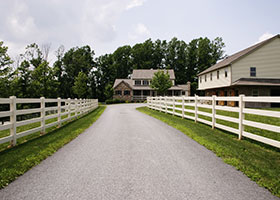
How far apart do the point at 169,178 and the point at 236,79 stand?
75.8 ft

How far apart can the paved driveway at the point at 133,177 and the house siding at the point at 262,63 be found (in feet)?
70.1

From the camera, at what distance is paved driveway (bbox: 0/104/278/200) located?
2.81 metres

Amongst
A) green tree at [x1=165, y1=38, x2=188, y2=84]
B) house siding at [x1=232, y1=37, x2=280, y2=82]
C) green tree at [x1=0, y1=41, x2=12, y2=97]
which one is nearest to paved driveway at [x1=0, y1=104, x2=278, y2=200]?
house siding at [x1=232, y1=37, x2=280, y2=82]

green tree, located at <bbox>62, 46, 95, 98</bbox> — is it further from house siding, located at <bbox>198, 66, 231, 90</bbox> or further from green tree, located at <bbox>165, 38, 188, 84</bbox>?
house siding, located at <bbox>198, 66, 231, 90</bbox>

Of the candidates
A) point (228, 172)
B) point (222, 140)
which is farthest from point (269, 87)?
point (228, 172)

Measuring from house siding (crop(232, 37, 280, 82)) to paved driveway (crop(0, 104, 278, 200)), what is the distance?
841 inches

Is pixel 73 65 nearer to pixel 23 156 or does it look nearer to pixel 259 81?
pixel 259 81

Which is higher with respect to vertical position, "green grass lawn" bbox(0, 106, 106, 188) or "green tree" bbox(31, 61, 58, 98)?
"green tree" bbox(31, 61, 58, 98)

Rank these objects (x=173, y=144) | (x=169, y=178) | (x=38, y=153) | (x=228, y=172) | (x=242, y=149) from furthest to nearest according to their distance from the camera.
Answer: (x=173, y=144), (x=242, y=149), (x=38, y=153), (x=228, y=172), (x=169, y=178)

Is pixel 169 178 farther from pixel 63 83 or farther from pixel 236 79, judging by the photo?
pixel 63 83

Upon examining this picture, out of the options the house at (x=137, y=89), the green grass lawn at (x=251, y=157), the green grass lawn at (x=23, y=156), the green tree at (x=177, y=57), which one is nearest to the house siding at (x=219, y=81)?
the house at (x=137, y=89)

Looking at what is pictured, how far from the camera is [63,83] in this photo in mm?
55469

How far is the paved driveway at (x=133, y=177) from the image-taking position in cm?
281

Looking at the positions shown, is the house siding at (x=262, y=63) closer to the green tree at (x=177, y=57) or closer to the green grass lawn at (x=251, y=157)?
the green grass lawn at (x=251, y=157)
